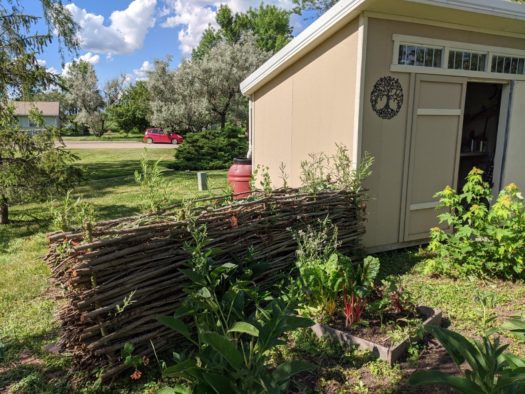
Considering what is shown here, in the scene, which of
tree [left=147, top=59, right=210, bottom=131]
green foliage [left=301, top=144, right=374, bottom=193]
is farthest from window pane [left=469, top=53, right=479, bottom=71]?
tree [left=147, top=59, right=210, bottom=131]

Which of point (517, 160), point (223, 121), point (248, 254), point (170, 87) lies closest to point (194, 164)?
point (223, 121)

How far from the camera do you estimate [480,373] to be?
194 centimetres

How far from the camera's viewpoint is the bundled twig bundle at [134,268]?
260cm

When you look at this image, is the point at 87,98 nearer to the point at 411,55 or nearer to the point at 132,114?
the point at 132,114

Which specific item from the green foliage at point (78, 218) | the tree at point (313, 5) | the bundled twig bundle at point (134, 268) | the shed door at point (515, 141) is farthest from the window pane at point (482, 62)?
the tree at point (313, 5)

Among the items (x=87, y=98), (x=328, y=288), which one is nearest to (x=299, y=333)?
(x=328, y=288)

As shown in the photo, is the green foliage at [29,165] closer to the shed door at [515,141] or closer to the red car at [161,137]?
the shed door at [515,141]

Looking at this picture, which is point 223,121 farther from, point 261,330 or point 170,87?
point 261,330

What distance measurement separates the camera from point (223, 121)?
2414 centimetres

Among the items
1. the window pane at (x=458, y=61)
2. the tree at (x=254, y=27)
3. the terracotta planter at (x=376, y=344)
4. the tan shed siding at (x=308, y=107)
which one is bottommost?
the terracotta planter at (x=376, y=344)

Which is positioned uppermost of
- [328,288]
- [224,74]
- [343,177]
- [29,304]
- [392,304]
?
[224,74]

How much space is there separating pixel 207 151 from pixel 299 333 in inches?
548

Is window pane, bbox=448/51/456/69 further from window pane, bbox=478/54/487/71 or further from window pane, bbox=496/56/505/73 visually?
window pane, bbox=496/56/505/73

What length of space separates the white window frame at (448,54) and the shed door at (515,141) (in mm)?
266
